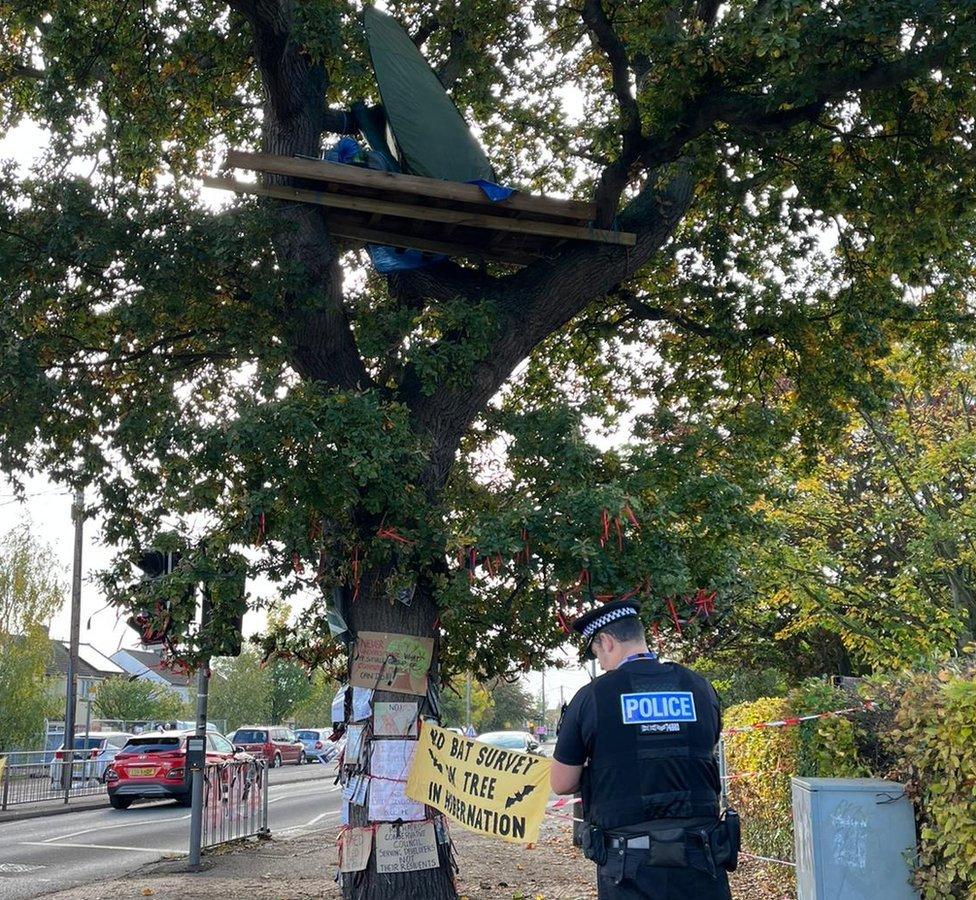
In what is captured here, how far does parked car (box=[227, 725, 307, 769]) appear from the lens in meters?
41.7

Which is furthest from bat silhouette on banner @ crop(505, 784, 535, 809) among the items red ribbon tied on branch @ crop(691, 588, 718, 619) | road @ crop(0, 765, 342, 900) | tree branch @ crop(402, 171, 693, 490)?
road @ crop(0, 765, 342, 900)

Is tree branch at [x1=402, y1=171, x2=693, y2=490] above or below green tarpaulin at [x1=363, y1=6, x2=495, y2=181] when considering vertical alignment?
below

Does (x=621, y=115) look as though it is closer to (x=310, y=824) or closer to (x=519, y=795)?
(x=519, y=795)

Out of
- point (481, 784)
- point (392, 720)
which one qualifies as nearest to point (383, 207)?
point (392, 720)

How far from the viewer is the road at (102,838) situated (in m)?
12.3

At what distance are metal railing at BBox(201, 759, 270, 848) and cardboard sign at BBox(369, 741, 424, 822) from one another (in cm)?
512

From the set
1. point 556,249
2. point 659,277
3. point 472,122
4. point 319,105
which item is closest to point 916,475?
point 659,277

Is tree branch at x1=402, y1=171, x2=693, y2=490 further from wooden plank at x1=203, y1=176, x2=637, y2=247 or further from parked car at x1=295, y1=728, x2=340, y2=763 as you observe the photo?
parked car at x1=295, y1=728, x2=340, y2=763

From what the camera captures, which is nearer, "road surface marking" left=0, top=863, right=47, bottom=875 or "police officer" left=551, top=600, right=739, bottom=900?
"police officer" left=551, top=600, right=739, bottom=900

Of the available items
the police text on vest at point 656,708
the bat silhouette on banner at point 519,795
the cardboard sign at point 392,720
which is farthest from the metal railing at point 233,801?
the police text on vest at point 656,708

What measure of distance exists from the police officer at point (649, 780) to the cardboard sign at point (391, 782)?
145 inches

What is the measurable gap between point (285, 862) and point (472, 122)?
9137mm

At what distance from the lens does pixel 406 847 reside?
8289mm

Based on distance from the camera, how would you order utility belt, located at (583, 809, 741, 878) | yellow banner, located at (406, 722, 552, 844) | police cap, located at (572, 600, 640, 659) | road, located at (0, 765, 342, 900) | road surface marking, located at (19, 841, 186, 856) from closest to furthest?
utility belt, located at (583, 809, 741, 878)
police cap, located at (572, 600, 640, 659)
yellow banner, located at (406, 722, 552, 844)
road, located at (0, 765, 342, 900)
road surface marking, located at (19, 841, 186, 856)
